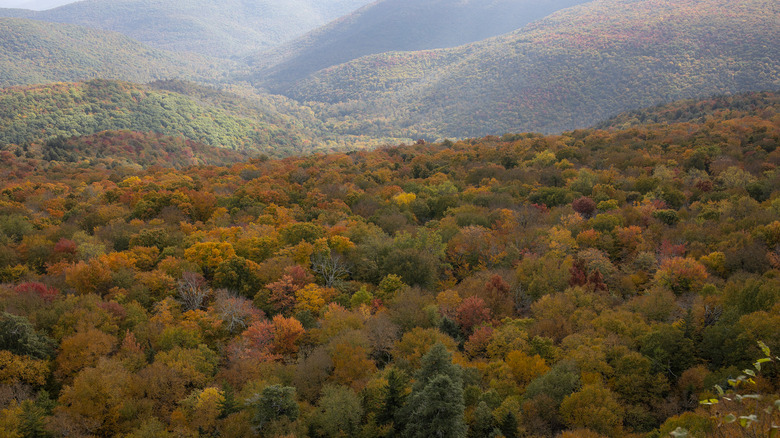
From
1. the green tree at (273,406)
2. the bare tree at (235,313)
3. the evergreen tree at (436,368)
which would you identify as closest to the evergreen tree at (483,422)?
the evergreen tree at (436,368)

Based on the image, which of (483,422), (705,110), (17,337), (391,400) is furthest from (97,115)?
(705,110)

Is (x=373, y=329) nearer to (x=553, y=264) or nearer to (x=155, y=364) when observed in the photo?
(x=155, y=364)

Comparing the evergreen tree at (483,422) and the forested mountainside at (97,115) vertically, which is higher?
the forested mountainside at (97,115)

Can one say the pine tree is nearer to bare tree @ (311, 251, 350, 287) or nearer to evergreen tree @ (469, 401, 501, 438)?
evergreen tree @ (469, 401, 501, 438)

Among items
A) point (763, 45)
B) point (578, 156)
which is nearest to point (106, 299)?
point (578, 156)

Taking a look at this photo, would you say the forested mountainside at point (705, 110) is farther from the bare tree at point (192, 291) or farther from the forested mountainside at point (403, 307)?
the bare tree at point (192, 291)

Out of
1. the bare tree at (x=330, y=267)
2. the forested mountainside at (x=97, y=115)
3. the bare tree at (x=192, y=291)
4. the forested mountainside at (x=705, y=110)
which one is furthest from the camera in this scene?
the forested mountainside at (x=97, y=115)

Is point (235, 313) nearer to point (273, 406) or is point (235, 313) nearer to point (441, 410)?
point (273, 406)
